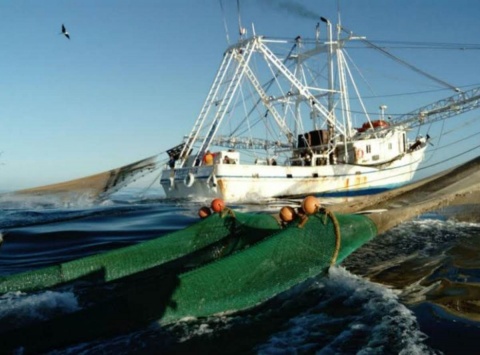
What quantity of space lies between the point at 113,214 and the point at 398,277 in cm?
1542

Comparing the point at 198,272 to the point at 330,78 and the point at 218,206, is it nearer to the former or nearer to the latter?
the point at 218,206

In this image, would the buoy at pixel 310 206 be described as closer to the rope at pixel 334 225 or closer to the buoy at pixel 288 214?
the rope at pixel 334 225

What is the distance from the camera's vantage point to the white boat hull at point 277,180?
2512 centimetres

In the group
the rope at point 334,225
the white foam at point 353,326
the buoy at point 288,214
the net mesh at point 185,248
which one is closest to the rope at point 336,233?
the rope at point 334,225

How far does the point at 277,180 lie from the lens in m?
27.0

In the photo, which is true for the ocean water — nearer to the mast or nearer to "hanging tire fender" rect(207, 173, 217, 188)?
"hanging tire fender" rect(207, 173, 217, 188)

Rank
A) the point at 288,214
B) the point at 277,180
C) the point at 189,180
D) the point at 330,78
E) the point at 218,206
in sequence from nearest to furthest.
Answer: the point at 288,214
the point at 218,206
the point at 189,180
the point at 277,180
the point at 330,78

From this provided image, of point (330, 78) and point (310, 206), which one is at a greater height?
point (330, 78)

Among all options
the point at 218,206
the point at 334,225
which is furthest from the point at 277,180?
the point at 334,225

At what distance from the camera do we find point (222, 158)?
26.1 meters

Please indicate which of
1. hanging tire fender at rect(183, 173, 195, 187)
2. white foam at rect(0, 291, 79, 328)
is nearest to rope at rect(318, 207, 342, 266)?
white foam at rect(0, 291, 79, 328)

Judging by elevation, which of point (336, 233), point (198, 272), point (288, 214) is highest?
point (288, 214)

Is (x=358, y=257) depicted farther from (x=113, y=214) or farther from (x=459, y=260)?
(x=113, y=214)

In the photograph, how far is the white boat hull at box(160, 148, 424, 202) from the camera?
82.4 ft
